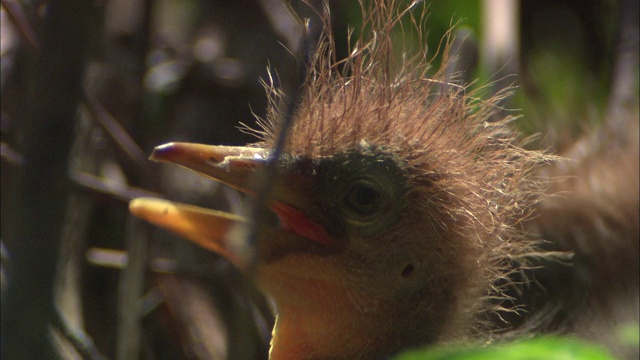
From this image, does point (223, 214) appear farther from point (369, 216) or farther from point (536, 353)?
point (536, 353)

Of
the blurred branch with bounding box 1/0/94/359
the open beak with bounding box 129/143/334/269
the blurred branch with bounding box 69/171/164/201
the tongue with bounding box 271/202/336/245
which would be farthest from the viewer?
the blurred branch with bounding box 69/171/164/201

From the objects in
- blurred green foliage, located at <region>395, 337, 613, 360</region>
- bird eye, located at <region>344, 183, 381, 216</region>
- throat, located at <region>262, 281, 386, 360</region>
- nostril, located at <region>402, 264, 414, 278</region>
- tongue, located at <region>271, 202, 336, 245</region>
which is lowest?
throat, located at <region>262, 281, 386, 360</region>

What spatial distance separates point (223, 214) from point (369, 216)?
32cm

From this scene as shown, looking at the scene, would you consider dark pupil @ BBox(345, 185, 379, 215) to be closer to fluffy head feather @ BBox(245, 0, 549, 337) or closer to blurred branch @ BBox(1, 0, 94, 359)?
fluffy head feather @ BBox(245, 0, 549, 337)

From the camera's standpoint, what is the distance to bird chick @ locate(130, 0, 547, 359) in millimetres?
1679

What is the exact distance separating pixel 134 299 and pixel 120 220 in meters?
0.80

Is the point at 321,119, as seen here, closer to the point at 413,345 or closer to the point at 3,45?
the point at 413,345

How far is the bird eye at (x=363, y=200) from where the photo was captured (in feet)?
5.51

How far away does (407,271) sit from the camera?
1.76 m

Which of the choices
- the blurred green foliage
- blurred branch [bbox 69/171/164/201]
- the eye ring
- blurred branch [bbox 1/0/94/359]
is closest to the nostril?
the eye ring

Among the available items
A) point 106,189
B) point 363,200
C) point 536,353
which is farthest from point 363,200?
point 536,353

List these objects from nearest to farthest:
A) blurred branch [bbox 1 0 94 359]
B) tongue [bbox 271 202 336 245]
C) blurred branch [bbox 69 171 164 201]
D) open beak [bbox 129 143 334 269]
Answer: blurred branch [bbox 1 0 94 359]
open beak [bbox 129 143 334 269]
tongue [bbox 271 202 336 245]
blurred branch [bbox 69 171 164 201]

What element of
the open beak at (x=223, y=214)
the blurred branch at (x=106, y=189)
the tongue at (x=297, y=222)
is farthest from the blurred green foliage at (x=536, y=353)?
the blurred branch at (x=106, y=189)

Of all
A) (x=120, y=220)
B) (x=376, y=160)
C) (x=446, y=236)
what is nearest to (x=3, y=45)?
(x=120, y=220)
